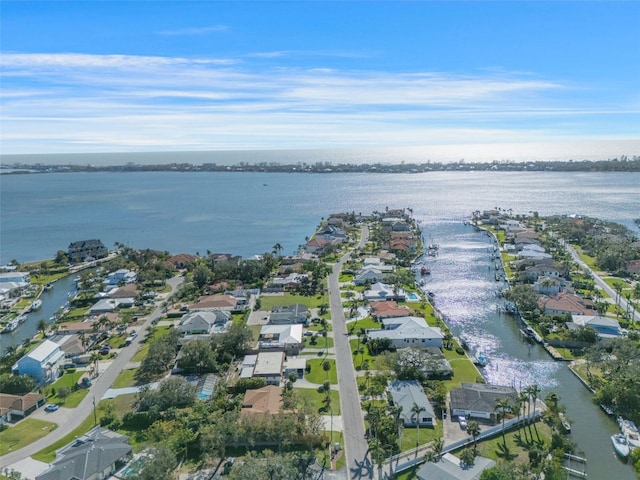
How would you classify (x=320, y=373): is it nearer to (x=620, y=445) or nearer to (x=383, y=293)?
(x=620, y=445)

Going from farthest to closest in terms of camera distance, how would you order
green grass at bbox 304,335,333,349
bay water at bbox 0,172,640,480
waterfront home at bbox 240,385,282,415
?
green grass at bbox 304,335,333,349, bay water at bbox 0,172,640,480, waterfront home at bbox 240,385,282,415

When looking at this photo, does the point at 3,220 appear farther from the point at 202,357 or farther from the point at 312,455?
the point at 312,455

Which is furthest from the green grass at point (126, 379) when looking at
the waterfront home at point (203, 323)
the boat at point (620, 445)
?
the boat at point (620, 445)

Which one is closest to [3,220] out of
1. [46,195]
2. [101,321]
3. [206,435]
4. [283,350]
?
[46,195]

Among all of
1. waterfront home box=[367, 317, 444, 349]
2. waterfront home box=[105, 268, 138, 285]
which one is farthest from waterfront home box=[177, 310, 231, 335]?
waterfront home box=[105, 268, 138, 285]

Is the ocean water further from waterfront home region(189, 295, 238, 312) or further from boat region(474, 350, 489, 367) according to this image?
boat region(474, 350, 489, 367)

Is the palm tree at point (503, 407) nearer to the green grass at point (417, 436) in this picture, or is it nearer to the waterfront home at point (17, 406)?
the green grass at point (417, 436)
